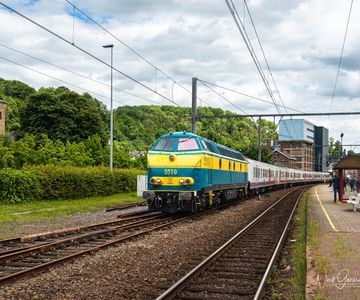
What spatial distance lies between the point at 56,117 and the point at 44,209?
44.1 m

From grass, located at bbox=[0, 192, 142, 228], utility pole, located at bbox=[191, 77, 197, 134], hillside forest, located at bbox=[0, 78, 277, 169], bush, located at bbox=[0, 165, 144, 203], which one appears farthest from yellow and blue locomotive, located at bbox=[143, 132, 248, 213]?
hillside forest, located at bbox=[0, 78, 277, 169]

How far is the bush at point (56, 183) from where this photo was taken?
2314cm

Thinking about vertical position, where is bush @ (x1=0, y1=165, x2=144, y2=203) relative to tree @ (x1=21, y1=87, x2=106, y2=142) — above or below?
below

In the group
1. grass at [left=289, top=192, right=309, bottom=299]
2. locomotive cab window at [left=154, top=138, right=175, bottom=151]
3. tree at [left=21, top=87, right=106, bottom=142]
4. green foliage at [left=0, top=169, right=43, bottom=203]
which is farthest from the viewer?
tree at [left=21, top=87, right=106, bottom=142]

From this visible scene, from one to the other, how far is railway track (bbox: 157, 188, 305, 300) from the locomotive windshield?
221 inches

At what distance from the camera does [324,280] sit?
25.7 feet

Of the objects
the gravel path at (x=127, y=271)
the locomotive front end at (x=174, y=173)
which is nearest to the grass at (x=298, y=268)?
the gravel path at (x=127, y=271)

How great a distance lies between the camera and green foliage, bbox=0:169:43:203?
904 inches

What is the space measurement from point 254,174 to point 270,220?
17904mm

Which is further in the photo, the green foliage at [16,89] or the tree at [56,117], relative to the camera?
the green foliage at [16,89]

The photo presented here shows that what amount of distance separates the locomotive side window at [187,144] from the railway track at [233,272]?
5557mm

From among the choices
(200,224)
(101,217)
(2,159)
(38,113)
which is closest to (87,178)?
(2,159)

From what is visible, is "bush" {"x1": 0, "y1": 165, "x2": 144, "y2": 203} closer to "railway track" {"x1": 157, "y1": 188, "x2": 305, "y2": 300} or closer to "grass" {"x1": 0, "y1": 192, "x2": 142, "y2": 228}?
"grass" {"x1": 0, "y1": 192, "x2": 142, "y2": 228}

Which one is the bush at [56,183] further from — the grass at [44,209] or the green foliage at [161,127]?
the green foliage at [161,127]
